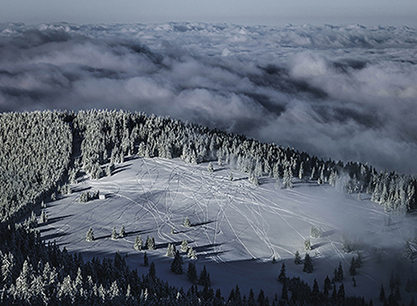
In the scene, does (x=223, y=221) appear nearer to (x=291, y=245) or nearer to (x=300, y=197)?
(x=291, y=245)

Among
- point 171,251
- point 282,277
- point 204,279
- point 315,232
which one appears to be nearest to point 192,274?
point 204,279

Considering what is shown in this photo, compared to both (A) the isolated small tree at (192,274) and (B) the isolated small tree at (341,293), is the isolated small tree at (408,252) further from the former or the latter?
(A) the isolated small tree at (192,274)

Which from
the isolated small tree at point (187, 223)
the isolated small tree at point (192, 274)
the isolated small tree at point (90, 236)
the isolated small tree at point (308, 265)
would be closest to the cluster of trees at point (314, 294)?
the isolated small tree at point (308, 265)

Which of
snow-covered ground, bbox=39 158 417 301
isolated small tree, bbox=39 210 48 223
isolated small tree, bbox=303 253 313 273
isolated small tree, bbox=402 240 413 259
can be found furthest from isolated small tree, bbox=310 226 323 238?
isolated small tree, bbox=39 210 48 223

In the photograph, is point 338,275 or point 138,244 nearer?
point 338,275

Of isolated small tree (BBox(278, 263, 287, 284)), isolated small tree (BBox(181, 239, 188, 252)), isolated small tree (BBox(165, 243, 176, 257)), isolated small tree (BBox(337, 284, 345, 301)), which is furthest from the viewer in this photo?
isolated small tree (BBox(181, 239, 188, 252))

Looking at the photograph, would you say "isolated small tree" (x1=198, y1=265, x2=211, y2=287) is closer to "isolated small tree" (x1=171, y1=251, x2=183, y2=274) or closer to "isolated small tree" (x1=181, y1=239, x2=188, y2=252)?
"isolated small tree" (x1=171, y1=251, x2=183, y2=274)

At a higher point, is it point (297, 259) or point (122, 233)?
point (122, 233)

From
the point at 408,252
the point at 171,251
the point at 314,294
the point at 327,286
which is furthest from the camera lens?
the point at 408,252

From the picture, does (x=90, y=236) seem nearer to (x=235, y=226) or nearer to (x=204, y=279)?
(x=204, y=279)
